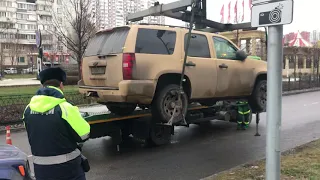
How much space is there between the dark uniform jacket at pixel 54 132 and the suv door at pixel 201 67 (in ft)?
14.8

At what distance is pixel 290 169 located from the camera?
5539 millimetres

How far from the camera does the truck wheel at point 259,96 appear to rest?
9188 millimetres

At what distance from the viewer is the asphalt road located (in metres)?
6.24

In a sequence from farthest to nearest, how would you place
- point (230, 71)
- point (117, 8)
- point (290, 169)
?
point (117, 8), point (230, 71), point (290, 169)

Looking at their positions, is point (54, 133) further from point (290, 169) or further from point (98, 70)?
point (98, 70)

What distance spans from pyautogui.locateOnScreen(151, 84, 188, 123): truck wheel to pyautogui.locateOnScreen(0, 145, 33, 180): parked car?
11.6ft

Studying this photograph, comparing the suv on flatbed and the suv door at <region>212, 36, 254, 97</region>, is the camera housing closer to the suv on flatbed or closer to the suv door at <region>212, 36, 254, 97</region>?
the suv on flatbed

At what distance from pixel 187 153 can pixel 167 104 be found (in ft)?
4.02

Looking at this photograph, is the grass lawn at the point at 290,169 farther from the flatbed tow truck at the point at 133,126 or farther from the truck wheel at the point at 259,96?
the truck wheel at the point at 259,96

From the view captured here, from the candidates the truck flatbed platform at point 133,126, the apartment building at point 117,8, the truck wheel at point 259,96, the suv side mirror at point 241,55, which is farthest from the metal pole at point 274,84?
the apartment building at point 117,8

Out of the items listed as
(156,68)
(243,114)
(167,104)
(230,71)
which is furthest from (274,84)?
(243,114)

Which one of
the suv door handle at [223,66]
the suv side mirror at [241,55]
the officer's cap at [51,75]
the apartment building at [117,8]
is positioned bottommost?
the officer's cap at [51,75]

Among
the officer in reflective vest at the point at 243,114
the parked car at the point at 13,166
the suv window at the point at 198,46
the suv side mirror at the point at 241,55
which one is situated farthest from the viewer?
the officer in reflective vest at the point at 243,114

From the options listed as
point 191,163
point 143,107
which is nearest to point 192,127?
point 143,107
